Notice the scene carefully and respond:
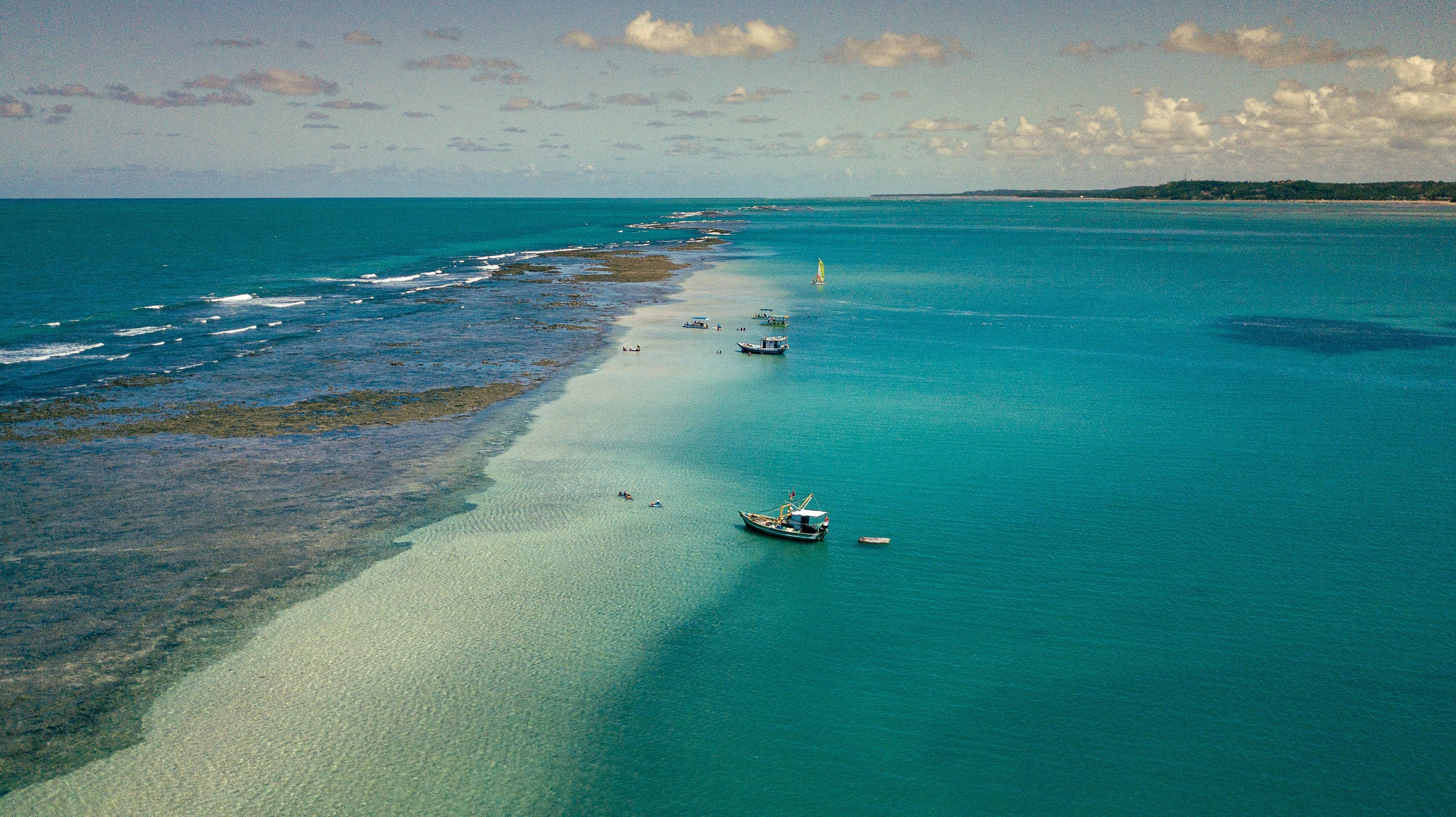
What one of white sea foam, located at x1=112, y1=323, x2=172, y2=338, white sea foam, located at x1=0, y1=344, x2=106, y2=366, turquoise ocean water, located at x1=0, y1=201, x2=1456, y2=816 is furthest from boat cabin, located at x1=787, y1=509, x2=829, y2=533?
white sea foam, located at x1=112, y1=323, x2=172, y2=338

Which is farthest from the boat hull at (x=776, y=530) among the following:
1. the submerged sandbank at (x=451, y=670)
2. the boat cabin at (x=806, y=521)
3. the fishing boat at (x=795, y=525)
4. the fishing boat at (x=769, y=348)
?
the fishing boat at (x=769, y=348)

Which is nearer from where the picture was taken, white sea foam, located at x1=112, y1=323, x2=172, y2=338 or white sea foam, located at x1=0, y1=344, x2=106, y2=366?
white sea foam, located at x1=0, y1=344, x2=106, y2=366

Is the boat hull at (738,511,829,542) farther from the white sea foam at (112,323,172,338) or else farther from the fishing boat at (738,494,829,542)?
the white sea foam at (112,323,172,338)

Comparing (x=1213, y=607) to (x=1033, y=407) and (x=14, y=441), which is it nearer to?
(x=1033, y=407)

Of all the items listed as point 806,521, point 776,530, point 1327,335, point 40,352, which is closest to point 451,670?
point 776,530

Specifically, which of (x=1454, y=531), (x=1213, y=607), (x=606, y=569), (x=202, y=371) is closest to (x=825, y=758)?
(x=606, y=569)

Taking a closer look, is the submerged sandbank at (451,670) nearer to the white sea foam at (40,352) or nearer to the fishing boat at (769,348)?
the fishing boat at (769,348)

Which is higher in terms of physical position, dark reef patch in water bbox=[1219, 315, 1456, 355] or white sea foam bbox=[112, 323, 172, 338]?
white sea foam bbox=[112, 323, 172, 338]

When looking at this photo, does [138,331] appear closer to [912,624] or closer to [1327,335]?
[912,624]
